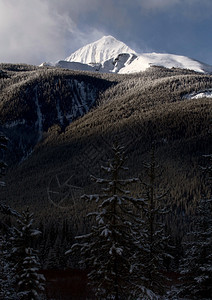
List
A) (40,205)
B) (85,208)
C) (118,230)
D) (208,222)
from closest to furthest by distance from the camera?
(118,230), (208,222), (85,208), (40,205)

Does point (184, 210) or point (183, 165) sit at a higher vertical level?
point (183, 165)

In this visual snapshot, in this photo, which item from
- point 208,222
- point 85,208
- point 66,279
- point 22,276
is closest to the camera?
point 22,276

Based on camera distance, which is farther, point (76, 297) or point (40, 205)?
point (40, 205)

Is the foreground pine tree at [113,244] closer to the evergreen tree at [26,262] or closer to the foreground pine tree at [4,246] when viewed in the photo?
the foreground pine tree at [4,246]

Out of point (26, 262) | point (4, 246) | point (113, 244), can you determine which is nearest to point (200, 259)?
point (113, 244)

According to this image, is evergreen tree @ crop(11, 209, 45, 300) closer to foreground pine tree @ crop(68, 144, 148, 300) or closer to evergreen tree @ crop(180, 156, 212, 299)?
foreground pine tree @ crop(68, 144, 148, 300)

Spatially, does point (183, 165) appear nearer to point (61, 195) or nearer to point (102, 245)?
point (61, 195)

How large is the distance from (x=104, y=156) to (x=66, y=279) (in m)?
151

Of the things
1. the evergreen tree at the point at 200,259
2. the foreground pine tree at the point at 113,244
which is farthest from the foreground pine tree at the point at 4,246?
the evergreen tree at the point at 200,259

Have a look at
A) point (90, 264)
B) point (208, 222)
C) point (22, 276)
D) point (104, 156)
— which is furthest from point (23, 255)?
point (104, 156)

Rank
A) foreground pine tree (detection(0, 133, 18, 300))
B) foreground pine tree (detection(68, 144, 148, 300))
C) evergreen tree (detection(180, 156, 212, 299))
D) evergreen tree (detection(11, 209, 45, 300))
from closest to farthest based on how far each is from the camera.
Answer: foreground pine tree (detection(0, 133, 18, 300)) < foreground pine tree (detection(68, 144, 148, 300)) < evergreen tree (detection(11, 209, 45, 300)) < evergreen tree (detection(180, 156, 212, 299))

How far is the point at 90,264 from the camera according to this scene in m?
13.5

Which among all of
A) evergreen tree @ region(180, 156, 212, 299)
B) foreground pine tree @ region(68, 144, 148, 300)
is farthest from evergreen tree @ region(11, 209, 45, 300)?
evergreen tree @ region(180, 156, 212, 299)

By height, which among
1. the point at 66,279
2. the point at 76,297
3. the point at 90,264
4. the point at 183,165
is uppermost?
the point at 183,165
